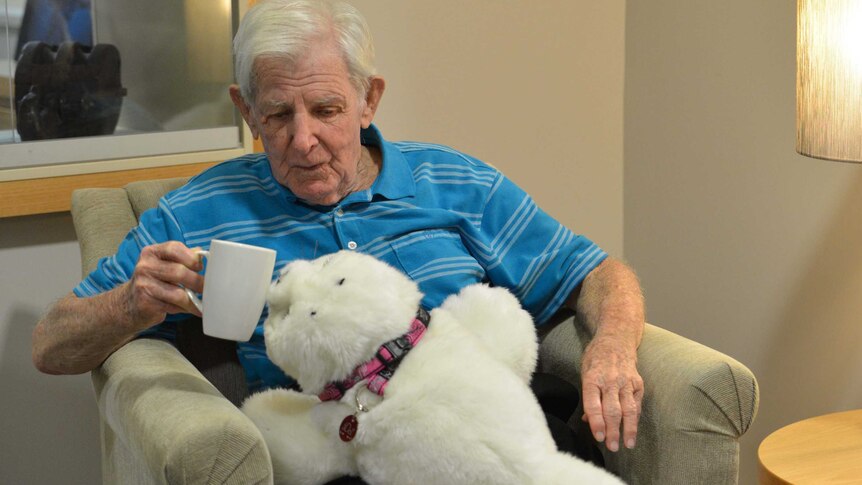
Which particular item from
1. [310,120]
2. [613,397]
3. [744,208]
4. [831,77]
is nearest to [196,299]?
[310,120]

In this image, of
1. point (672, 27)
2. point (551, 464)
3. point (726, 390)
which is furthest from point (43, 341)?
point (672, 27)

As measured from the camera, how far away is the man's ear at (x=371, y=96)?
1681mm

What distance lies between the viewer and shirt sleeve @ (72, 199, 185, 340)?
156cm

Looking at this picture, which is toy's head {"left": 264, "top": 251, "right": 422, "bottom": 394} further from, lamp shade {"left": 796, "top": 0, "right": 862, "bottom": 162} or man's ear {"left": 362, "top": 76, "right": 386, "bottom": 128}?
lamp shade {"left": 796, "top": 0, "right": 862, "bottom": 162}

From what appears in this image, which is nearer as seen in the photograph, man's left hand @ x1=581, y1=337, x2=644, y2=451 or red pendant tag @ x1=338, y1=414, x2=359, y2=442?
red pendant tag @ x1=338, y1=414, x2=359, y2=442

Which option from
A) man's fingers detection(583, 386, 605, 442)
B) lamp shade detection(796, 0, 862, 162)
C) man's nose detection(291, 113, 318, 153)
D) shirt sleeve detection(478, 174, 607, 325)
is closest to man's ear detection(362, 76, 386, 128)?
man's nose detection(291, 113, 318, 153)

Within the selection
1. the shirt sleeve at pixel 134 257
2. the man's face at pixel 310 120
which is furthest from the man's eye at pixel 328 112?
the shirt sleeve at pixel 134 257

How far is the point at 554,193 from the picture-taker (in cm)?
268

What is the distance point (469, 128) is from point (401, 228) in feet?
2.94

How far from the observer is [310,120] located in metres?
1.57

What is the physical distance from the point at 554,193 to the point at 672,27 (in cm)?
51

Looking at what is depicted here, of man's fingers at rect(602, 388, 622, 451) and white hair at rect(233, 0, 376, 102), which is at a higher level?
white hair at rect(233, 0, 376, 102)

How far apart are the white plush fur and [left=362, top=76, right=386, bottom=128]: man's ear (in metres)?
0.43

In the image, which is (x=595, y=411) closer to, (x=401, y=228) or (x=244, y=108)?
(x=401, y=228)
